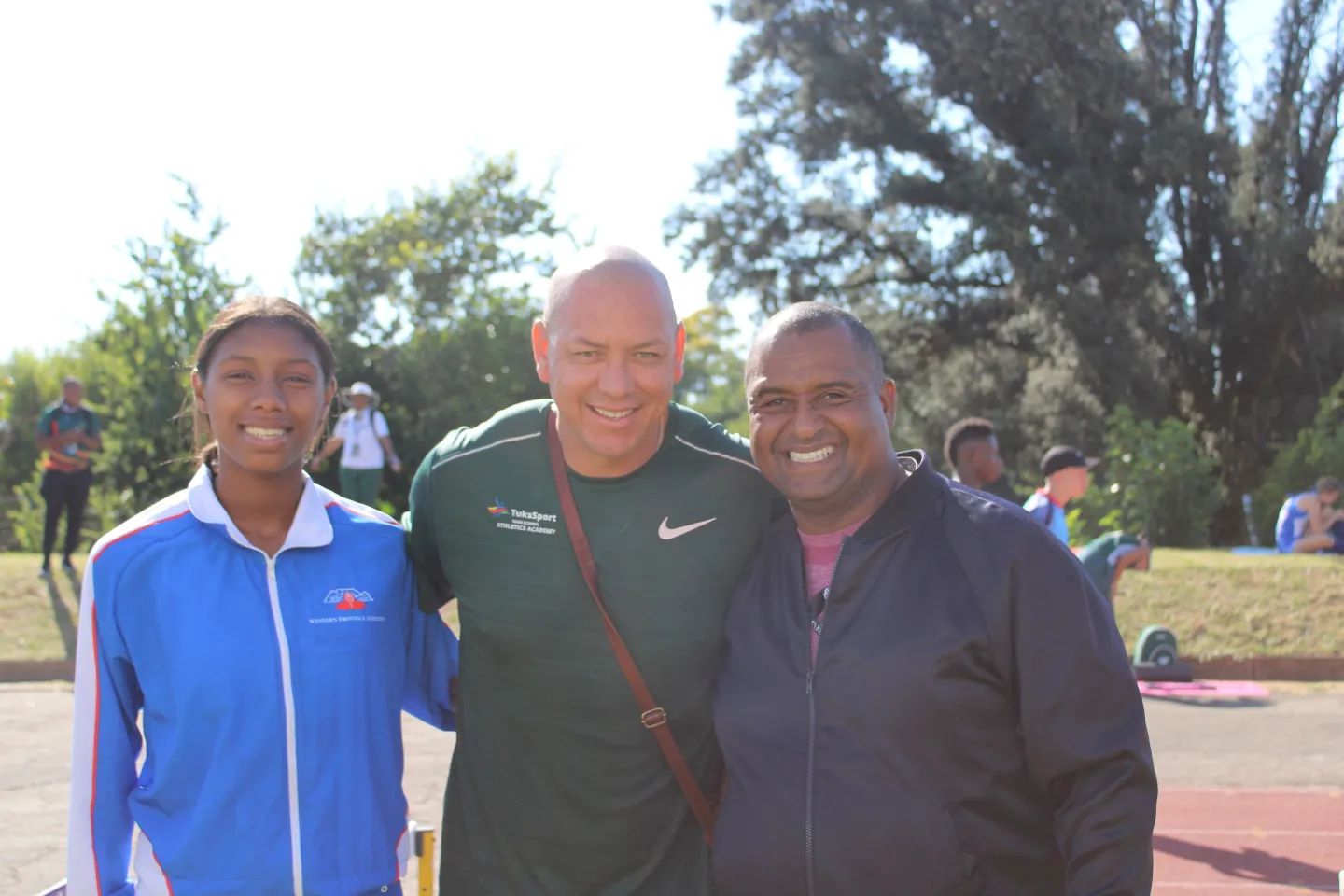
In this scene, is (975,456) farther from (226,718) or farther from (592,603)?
(226,718)

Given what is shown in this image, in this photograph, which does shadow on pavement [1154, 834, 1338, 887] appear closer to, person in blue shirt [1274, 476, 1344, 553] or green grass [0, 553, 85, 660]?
green grass [0, 553, 85, 660]

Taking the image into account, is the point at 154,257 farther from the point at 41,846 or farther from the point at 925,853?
the point at 925,853

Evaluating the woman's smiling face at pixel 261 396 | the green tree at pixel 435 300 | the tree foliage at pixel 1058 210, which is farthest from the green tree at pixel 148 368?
the woman's smiling face at pixel 261 396

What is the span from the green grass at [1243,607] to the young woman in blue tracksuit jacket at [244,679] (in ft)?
32.2

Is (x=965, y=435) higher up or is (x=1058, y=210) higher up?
(x=1058, y=210)

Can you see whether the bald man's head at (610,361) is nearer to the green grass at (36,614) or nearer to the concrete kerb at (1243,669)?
the concrete kerb at (1243,669)

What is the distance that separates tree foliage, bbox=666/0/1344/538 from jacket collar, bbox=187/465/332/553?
2235 cm

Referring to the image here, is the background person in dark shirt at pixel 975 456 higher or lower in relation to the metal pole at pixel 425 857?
higher

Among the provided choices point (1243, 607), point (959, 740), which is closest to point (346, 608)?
point (959, 740)

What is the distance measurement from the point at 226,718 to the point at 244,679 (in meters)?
0.08

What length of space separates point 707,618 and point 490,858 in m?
0.75

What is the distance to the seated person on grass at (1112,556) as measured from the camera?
9.10 metres

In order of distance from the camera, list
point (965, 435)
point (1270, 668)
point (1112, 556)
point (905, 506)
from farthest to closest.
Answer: point (1270, 668) < point (1112, 556) < point (965, 435) < point (905, 506)

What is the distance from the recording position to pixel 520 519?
3023 mm
